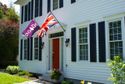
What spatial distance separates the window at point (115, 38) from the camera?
11.2 metres

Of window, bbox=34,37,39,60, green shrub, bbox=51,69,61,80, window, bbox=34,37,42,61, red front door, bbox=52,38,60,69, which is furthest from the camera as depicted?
window, bbox=34,37,39,60

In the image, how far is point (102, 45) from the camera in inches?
476

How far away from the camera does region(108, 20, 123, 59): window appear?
36.9 feet

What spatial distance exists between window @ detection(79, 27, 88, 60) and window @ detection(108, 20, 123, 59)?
1904mm

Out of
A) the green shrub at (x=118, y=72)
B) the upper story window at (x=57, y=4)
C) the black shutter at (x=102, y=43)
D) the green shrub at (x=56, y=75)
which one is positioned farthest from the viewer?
the upper story window at (x=57, y=4)

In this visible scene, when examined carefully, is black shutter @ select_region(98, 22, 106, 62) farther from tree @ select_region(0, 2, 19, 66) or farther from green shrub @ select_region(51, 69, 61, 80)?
tree @ select_region(0, 2, 19, 66)

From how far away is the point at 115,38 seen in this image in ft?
37.6

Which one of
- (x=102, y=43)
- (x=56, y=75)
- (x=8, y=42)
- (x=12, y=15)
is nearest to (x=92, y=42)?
(x=102, y=43)

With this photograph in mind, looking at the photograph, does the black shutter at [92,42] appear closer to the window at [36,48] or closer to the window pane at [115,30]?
the window pane at [115,30]

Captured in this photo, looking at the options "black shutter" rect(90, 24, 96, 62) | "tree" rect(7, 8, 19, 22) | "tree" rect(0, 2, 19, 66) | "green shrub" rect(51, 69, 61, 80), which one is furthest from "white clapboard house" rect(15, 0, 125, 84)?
"tree" rect(7, 8, 19, 22)

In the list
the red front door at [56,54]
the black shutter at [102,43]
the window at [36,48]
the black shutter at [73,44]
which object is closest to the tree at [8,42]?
the window at [36,48]

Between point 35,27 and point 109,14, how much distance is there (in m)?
6.76

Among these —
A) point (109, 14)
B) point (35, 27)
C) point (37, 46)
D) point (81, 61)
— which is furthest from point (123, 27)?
point (37, 46)

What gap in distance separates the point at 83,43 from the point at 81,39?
1.04ft
